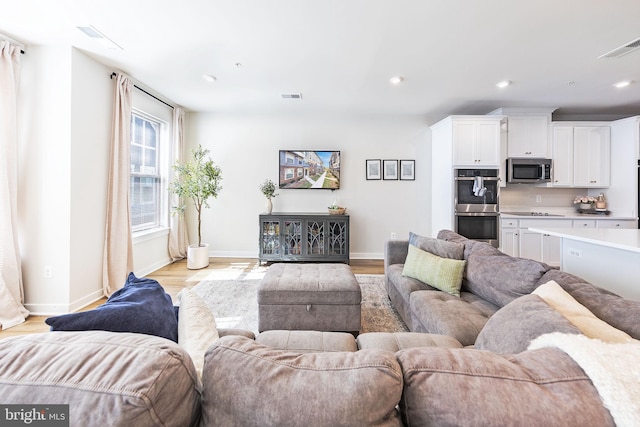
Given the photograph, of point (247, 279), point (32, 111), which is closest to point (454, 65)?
point (247, 279)

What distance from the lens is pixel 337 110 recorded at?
455cm

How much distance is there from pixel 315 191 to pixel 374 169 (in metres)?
1.13

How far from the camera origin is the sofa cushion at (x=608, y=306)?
0.99 meters

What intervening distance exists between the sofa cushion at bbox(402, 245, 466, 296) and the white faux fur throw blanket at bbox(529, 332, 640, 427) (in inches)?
58.3

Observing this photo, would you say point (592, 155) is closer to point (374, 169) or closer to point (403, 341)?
point (374, 169)

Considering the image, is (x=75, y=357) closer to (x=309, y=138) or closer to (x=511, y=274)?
(x=511, y=274)

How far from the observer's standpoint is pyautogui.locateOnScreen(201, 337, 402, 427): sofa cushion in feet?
1.79

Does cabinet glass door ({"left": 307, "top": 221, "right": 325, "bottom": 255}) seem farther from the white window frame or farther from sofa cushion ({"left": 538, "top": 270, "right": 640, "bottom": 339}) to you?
sofa cushion ({"left": 538, "top": 270, "right": 640, "bottom": 339})

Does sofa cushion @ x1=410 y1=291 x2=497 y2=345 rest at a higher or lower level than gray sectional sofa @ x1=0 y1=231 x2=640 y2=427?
lower

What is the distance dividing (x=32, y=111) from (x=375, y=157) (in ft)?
14.3

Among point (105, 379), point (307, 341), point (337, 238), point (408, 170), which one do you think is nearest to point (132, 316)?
point (105, 379)

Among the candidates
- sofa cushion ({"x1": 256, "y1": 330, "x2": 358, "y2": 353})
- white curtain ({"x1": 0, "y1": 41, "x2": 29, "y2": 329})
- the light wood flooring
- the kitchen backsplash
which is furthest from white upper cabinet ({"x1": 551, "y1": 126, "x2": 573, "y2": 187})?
white curtain ({"x1": 0, "y1": 41, "x2": 29, "y2": 329})

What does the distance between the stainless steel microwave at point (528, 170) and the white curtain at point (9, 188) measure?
235 inches

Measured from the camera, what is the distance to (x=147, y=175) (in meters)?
4.02
